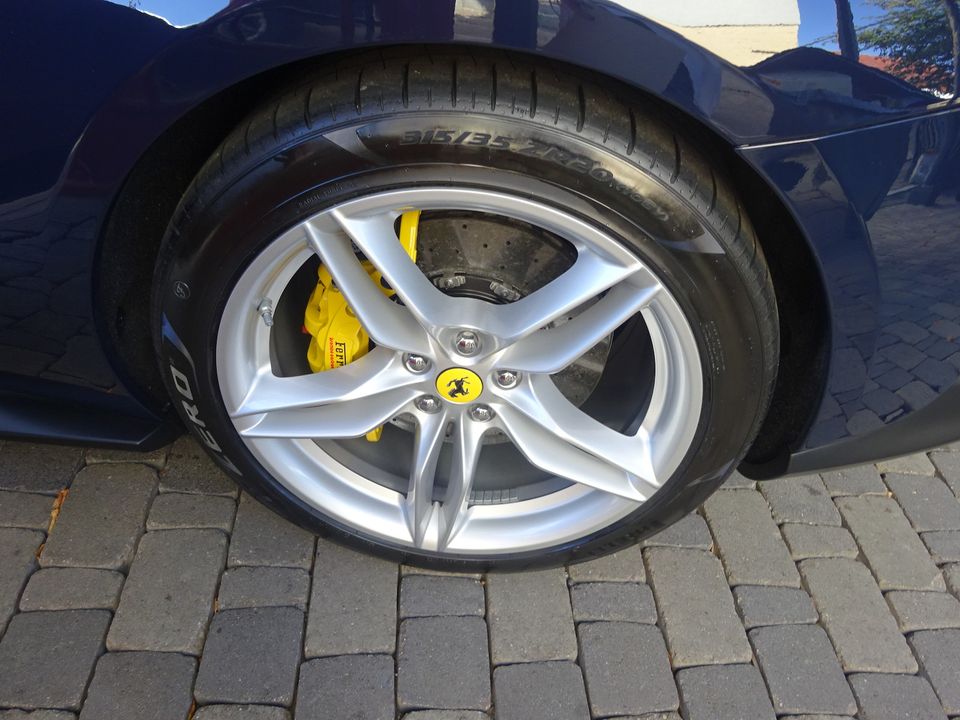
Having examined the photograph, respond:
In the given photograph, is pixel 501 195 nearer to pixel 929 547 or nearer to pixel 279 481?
pixel 279 481

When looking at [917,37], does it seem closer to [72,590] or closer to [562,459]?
[562,459]

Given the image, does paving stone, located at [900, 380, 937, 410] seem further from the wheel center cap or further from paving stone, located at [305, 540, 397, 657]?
paving stone, located at [305, 540, 397, 657]

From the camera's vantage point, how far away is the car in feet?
4.42

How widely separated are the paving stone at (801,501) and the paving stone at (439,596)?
0.87 m

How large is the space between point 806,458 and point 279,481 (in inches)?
48.1

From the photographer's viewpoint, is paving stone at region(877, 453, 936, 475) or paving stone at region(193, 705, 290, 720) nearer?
paving stone at region(193, 705, 290, 720)

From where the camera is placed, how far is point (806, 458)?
1.82 m

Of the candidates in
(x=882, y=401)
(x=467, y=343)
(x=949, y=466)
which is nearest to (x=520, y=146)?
(x=467, y=343)

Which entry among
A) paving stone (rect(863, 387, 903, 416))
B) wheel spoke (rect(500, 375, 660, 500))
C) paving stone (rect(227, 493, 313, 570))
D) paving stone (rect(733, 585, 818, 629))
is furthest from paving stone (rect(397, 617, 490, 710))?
paving stone (rect(863, 387, 903, 416))

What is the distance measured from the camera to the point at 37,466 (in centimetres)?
216

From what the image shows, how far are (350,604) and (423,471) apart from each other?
0.37m

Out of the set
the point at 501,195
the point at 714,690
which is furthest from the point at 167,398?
the point at 714,690

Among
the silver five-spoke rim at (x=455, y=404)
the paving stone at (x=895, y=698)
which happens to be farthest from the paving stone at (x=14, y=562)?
the paving stone at (x=895, y=698)

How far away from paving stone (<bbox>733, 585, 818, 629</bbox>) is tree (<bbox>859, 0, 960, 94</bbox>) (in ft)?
4.01
